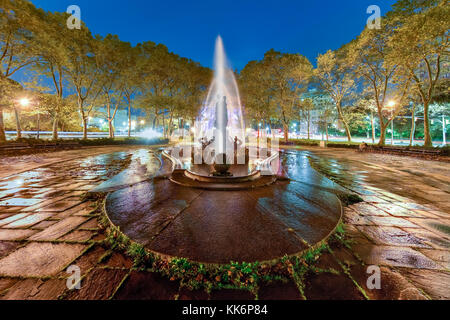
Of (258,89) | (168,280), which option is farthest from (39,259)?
(258,89)

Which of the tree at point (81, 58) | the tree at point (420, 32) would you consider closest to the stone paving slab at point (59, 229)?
the tree at point (81, 58)

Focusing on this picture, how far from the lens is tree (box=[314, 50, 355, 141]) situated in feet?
75.9

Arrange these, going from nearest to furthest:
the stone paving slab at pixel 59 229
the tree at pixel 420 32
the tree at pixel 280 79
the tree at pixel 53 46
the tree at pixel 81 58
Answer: the stone paving slab at pixel 59 229
the tree at pixel 420 32
the tree at pixel 53 46
the tree at pixel 81 58
the tree at pixel 280 79

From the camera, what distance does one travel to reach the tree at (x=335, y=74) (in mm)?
23148

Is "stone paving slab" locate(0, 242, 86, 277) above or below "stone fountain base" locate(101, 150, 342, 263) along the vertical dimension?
below

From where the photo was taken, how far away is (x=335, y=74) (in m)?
25.1

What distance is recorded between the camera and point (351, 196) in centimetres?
522

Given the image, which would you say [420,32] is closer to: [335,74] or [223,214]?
[335,74]

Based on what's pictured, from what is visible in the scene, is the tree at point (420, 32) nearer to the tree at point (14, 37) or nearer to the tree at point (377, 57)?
the tree at point (377, 57)

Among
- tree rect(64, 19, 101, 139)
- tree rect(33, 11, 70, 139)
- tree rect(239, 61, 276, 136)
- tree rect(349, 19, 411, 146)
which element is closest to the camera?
tree rect(33, 11, 70, 139)

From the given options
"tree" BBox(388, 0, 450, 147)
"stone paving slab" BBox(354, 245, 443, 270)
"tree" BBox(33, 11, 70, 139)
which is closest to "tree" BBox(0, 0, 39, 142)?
"tree" BBox(33, 11, 70, 139)

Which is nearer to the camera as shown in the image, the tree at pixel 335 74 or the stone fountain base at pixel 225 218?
the stone fountain base at pixel 225 218

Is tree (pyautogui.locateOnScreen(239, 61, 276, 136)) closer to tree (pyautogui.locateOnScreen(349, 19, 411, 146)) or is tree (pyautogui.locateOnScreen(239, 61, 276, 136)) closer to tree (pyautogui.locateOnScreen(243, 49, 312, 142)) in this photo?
tree (pyautogui.locateOnScreen(243, 49, 312, 142))

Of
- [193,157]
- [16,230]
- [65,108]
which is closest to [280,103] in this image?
[193,157]
